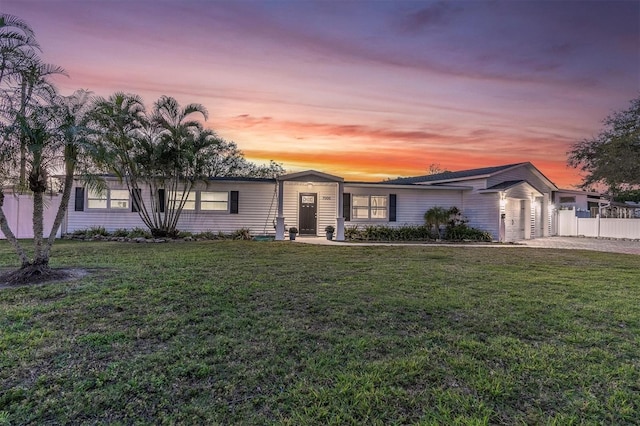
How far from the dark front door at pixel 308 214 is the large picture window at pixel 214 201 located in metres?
3.51

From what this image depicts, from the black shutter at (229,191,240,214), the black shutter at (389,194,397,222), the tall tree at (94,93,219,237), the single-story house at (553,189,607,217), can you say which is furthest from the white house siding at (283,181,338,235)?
the single-story house at (553,189,607,217)

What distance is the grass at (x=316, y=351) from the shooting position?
2.29m

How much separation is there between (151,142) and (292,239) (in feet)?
21.6

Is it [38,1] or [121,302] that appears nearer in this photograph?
[121,302]

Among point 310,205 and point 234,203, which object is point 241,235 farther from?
point 310,205

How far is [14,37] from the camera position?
567 cm

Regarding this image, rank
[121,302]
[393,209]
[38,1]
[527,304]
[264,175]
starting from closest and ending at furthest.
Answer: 1. [121,302]
2. [527,304]
3. [38,1]
4. [393,209]
5. [264,175]

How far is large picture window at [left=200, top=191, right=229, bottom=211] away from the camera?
15.0 meters

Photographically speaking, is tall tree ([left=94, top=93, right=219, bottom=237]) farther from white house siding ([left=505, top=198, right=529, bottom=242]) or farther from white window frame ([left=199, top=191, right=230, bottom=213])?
white house siding ([left=505, top=198, right=529, bottom=242])

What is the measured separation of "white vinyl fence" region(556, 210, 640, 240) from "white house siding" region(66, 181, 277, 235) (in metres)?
17.2

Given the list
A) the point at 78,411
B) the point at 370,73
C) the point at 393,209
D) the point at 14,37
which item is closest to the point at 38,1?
the point at 14,37

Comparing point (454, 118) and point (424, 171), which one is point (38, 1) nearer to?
point (454, 118)

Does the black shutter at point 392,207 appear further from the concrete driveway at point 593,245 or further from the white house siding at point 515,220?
the concrete driveway at point 593,245

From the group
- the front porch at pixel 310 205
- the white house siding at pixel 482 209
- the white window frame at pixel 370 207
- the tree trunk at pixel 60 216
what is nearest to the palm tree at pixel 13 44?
the tree trunk at pixel 60 216
